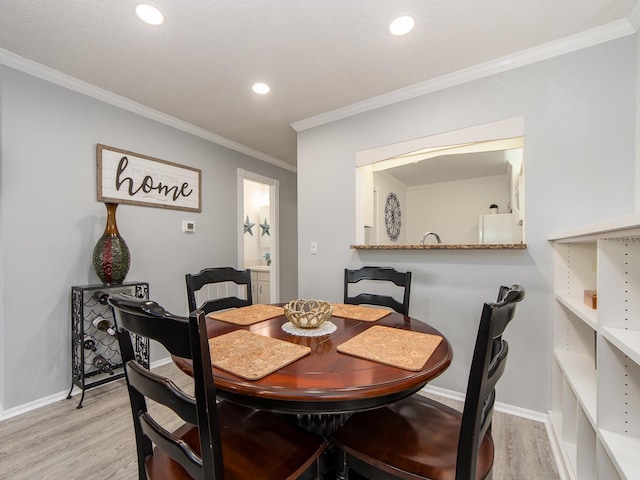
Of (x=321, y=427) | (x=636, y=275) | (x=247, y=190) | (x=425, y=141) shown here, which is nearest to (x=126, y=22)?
(x=425, y=141)

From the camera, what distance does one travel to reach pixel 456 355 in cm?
220

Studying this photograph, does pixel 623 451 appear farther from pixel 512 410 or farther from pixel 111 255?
pixel 111 255

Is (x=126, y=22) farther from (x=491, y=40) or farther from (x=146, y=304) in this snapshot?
(x=491, y=40)

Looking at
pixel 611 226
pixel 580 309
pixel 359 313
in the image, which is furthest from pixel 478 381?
pixel 580 309

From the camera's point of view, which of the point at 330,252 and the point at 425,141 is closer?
the point at 425,141

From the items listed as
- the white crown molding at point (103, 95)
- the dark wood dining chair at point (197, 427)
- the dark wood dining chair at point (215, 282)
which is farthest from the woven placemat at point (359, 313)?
the white crown molding at point (103, 95)

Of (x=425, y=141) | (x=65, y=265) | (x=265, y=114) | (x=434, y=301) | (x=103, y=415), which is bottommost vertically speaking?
(x=103, y=415)

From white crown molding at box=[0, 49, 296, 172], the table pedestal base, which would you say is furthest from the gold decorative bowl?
white crown molding at box=[0, 49, 296, 172]

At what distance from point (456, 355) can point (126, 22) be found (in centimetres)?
304

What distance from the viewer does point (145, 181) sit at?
9.03 ft

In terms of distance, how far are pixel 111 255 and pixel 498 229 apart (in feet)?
14.8

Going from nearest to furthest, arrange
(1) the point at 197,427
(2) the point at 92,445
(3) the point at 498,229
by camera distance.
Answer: (1) the point at 197,427 < (2) the point at 92,445 < (3) the point at 498,229

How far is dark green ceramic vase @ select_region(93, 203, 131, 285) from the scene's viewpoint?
2230 mm

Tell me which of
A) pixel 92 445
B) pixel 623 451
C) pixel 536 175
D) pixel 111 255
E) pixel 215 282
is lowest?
pixel 92 445
